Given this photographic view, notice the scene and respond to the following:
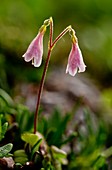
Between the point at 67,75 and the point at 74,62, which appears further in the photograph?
the point at 67,75

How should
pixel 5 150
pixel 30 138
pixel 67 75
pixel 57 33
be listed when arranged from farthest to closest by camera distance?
pixel 57 33
pixel 67 75
pixel 30 138
pixel 5 150

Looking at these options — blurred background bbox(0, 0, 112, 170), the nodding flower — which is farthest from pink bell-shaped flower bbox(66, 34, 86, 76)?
blurred background bbox(0, 0, 112, 170)

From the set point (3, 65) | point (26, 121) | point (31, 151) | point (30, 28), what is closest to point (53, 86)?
point (3, 65)

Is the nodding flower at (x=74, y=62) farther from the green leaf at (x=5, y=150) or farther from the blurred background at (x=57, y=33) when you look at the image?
the blurred background at (x=57, y=33)

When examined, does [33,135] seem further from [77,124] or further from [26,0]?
[26,0]

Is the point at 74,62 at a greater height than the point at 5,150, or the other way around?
the point at 74,62

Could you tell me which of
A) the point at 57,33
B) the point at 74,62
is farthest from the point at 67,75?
the point at 74,62

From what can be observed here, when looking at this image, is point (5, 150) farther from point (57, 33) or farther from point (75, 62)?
point (57, 33)
